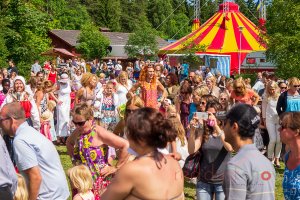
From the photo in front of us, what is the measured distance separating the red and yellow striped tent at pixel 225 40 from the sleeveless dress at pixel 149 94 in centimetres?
2392

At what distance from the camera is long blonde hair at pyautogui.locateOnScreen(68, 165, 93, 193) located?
570cm

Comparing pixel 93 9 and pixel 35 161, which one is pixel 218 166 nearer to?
A: pixel 35 161

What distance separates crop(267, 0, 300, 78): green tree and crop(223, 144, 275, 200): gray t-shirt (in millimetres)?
16009

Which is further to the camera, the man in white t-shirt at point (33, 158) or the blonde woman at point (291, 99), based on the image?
the blonde woman at point (291, 99)

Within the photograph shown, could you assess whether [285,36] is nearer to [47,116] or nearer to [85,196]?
[47,116]

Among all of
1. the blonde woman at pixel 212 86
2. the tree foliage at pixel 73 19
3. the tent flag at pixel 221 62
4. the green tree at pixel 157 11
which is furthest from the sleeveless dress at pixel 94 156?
the green tree at pixel 157 11

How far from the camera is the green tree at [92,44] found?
5756cm

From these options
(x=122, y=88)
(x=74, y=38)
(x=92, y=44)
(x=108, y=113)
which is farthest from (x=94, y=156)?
(x=74, y=38)

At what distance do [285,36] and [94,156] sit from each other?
50.3ft

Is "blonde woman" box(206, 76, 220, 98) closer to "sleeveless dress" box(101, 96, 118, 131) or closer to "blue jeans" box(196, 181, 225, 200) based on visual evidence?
"sleeveless dress" box(101, 96, 118, 131)

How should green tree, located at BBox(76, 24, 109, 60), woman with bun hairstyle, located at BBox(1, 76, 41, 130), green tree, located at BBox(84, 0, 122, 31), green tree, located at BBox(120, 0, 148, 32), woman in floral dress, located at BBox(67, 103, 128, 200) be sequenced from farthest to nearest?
green tree, located at BBox(120, 0, 148, 32) → green tree, located at BBox(84, 0, 122, 31) → green tree, located at BBox(76, 24, 109, 60) → woman with bun hairstyle, located at BBox(1, 76, 41, 130) → woman in floral dress, located at BBox(67, 103, 128, 200)

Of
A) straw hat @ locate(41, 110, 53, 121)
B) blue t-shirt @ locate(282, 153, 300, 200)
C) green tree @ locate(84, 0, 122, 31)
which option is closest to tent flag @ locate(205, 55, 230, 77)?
straw hat @ locate(41, 110, 53, 121)

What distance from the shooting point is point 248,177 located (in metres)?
3.84

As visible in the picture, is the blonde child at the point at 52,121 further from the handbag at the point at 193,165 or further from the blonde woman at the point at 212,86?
the handbag at the point at 193,165
